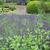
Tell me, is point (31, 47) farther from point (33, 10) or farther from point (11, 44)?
point (33, 10)

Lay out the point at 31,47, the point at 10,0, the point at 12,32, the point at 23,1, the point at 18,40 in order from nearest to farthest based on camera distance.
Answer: the point at 31,47, the point at 18,40, the point at 12,32, the point at 23,1, the point at 10,0

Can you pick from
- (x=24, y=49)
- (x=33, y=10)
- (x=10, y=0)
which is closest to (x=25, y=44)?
(x=24, y=49)

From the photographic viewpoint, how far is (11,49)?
85.6 inches

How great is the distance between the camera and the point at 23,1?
15500mm

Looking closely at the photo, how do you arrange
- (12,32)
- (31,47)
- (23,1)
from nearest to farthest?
(31,47) → (12,32) → (23,1)

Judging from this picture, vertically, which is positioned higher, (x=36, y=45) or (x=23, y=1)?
(x=36, y=45)

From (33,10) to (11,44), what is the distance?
8245 millimetres

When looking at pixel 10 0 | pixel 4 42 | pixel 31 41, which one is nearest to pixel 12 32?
pixel 4 42

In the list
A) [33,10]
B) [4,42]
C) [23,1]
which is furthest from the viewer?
[23,1]

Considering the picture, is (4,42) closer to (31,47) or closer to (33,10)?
(31,47)

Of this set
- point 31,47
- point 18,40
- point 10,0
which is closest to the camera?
point 31,47

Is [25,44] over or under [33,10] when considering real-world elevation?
over

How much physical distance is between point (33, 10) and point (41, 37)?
789 cm

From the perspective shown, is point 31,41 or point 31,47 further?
point 31,41
